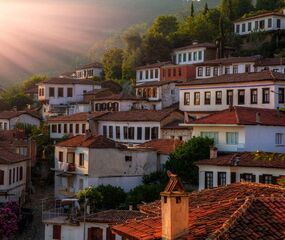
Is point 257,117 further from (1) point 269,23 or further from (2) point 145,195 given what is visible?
(1) point 269,23

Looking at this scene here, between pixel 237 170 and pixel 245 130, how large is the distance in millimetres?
4859

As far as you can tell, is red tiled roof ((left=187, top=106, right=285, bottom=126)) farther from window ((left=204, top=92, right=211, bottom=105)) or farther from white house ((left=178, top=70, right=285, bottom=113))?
window ((left=204, top=92, right=211, bottom=105))

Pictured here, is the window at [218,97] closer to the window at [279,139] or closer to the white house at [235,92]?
the white house at [235,92]

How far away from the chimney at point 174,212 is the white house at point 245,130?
27577 millimetres

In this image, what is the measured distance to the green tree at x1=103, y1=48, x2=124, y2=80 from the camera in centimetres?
8700

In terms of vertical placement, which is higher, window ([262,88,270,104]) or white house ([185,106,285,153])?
window ([262,88,270,104])

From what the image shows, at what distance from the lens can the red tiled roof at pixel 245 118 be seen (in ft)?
133

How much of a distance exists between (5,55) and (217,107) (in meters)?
110

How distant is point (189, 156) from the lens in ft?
134

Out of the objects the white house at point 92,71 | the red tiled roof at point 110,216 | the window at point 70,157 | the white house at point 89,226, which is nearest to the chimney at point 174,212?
the white house at point 89,226

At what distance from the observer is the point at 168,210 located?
12258 millimetres

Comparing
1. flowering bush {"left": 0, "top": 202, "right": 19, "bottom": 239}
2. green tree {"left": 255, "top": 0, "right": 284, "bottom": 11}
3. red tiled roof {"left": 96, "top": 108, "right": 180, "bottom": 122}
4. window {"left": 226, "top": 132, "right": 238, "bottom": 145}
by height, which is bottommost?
flowering bush {"left": 0, "top": 202, "right": 19, "bottom": 239}

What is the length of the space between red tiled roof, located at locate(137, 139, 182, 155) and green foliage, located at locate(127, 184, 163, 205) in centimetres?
599

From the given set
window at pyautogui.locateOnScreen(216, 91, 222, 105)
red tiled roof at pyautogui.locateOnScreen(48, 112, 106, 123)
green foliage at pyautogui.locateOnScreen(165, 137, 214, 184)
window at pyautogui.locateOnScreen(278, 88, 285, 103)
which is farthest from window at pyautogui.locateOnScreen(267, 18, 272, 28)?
green foliage at pyautogui.locateOnScreen(165, 137, 214, 184)
